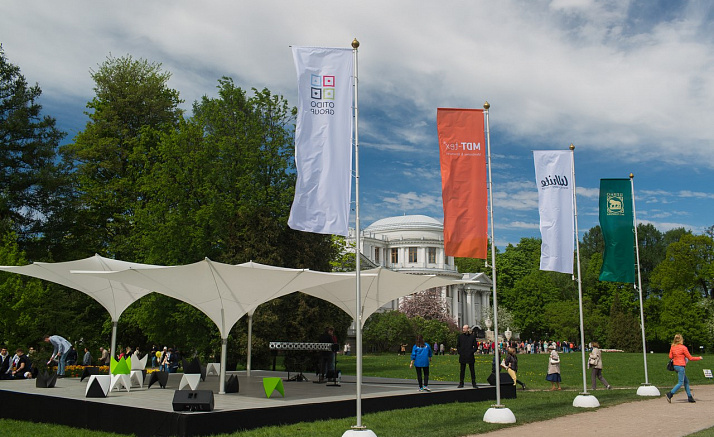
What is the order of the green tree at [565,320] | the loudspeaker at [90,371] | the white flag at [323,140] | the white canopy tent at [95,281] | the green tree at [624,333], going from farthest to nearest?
the green tree at [565,320] < the green tree at [624,333] < the loudspeaker at [90,371] < the white canopy tent at [95,281] < the white flag at [323,140]

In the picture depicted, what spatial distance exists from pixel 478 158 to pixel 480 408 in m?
6.46

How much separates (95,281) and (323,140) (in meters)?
12.6

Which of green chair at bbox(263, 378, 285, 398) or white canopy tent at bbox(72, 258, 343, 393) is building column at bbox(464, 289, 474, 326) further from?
green chair at bbox(263, 378, 285, 398)

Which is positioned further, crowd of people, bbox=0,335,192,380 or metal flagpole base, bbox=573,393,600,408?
crowd of people, bbox=0,335,192,380

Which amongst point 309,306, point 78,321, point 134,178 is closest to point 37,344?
point 78,321

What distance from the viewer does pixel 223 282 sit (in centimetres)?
1539

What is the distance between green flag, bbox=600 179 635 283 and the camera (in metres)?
18.8

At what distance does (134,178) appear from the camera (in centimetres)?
3625

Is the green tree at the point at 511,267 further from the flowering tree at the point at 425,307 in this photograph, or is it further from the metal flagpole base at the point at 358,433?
the metal flagpole base at the point at 358,433

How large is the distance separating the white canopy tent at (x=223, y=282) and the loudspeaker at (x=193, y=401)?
3664 millimetres

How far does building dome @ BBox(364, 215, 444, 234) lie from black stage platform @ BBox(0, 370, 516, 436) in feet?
279

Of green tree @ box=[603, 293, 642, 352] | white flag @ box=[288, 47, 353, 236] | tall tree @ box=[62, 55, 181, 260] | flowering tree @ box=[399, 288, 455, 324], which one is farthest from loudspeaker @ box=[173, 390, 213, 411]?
flowering tree @ box=[399, 288, 455, 324]

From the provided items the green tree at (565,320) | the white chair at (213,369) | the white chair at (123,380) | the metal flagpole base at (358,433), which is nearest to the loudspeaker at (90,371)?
the white chair at (123,380)

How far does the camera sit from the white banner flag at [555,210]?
16.1m
